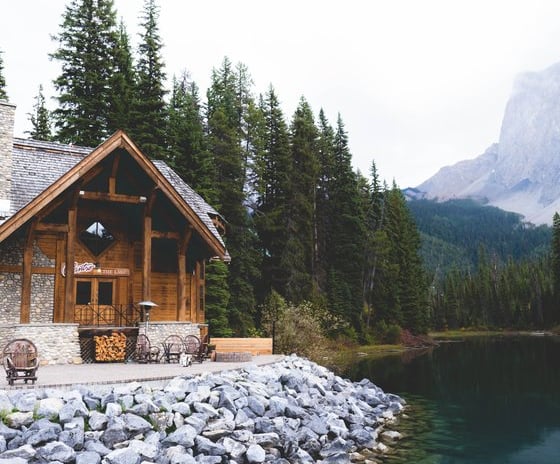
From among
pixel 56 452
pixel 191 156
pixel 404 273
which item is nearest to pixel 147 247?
pixel 56 452

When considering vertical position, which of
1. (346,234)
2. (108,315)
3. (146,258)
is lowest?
(108,315)

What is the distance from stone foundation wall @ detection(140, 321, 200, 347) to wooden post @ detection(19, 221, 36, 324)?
12.4ft

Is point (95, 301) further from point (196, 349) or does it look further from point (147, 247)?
point (196, 349)

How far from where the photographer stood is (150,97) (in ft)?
129

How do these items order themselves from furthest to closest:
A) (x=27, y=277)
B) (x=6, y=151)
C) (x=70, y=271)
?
(x=6, y=151)
(x=70, y=271)
(x=27, y=277)

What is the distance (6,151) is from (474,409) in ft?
63.7

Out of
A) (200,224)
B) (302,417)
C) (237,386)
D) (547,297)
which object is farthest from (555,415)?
(547,297)

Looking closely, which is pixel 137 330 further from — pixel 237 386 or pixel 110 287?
pixel 237 386

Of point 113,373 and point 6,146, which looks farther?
point 6,146

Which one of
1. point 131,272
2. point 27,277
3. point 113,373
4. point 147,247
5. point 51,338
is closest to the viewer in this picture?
point 113,373

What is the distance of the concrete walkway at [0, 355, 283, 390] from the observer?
1343 cm

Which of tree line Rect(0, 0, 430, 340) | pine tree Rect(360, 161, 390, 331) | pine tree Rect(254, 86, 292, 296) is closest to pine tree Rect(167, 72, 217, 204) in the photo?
tree line Rect(0, 0, 430, 340)

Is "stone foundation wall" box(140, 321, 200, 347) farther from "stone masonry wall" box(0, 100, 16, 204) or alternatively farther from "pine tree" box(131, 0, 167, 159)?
"pine tree" box(131, 0, 167, 159)

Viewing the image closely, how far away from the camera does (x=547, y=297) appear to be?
9938cm
